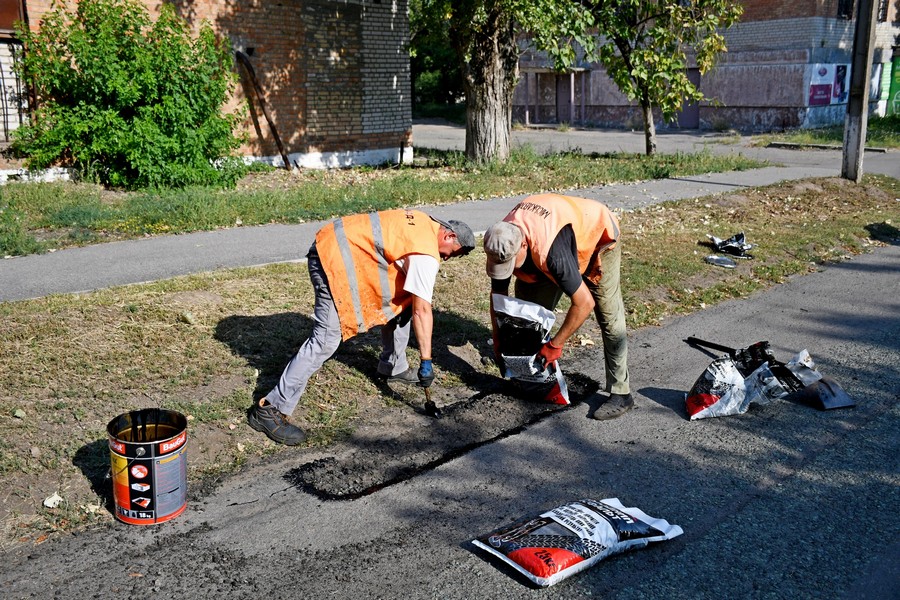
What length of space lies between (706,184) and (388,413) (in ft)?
36.8

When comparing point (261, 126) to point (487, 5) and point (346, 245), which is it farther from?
point (346, 245)

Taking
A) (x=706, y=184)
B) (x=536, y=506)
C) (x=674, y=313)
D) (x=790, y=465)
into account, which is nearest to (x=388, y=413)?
(x=536, y=506)

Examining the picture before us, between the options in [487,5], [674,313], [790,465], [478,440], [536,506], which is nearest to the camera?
[536,506]

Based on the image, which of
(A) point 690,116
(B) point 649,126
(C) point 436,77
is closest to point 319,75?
(B) point 649,126

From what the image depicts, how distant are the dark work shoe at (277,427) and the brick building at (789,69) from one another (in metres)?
25.8

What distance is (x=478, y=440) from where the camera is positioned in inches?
203

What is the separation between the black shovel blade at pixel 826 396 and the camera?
5.44 metres

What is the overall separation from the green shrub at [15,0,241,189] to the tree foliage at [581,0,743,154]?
9.20 meters

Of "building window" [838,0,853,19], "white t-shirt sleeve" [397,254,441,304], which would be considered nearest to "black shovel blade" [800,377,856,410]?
"white t-shirt sleeve" [397,254,441,304]

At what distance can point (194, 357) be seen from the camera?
5969mm

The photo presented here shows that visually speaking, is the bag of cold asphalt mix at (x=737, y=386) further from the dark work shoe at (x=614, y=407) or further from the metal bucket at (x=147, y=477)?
the metal bucket at (x=147, y=477)

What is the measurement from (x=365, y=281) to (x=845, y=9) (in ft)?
105

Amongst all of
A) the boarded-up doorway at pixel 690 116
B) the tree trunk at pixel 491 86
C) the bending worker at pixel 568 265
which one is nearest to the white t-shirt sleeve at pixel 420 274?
the bending worker at pixel 568 265

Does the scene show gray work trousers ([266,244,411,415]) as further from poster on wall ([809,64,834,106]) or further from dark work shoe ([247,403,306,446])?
poster on wall ([809,64,834,106])
